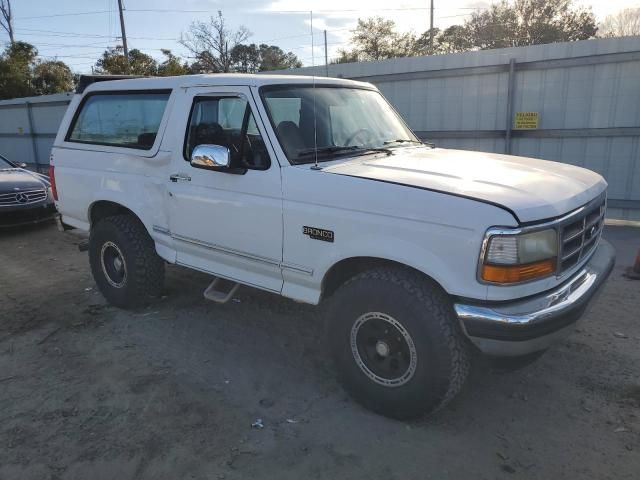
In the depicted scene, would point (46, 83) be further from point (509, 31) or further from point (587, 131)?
point (509, 31)

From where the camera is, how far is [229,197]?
3676 millimetres

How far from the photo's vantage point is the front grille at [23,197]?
A: 26.5 feet

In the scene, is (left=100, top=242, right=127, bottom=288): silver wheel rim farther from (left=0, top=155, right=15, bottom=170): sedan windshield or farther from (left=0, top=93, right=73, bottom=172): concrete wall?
(left=0, top=93, right=73, bottom=172): concrete wall

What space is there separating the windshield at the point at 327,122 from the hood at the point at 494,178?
20cm

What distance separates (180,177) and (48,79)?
30.0m

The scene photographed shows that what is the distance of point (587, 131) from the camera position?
7.85 metres

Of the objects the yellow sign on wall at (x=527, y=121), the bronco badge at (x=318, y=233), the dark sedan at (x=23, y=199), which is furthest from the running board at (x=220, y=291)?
the yellow sign on wall at (x=527, y=121)

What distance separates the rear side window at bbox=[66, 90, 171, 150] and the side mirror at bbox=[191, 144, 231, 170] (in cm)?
100

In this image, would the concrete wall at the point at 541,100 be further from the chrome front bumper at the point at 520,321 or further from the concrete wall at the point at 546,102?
the chrome front bumper at the point at 520,321

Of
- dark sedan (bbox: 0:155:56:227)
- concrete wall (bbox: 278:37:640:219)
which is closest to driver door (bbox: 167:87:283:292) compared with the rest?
dark sedan (bbox: 0:155:56:227)

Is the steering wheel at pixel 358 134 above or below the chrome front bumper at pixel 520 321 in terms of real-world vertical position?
above

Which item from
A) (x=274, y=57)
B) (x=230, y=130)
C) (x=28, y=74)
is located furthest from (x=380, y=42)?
(x=230, y=130)

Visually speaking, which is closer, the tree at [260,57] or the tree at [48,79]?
the tree at [48,79]

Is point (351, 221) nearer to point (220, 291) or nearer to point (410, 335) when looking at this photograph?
point (410, 335)
